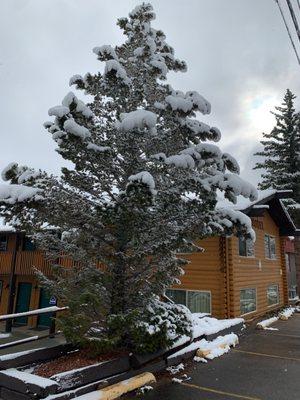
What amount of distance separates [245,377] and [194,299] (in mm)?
8493

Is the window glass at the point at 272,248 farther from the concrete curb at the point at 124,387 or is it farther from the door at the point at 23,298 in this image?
the door at the point at 23,298

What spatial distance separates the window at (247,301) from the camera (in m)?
16.5

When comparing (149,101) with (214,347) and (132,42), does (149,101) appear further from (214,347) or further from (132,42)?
(214,347)

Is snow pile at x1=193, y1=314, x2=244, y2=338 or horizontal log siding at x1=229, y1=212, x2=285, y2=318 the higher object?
horizontal log siding at x1=229, y1=212, x2=285, y2=318

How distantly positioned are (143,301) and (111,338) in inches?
48.5

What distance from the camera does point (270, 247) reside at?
70.5 feet

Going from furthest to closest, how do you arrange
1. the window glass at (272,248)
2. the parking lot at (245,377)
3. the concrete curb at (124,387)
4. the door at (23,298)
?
the door at (23,298), the window glass at (272,248), the parking lot at (245,377), the concrete curb at (124,387)

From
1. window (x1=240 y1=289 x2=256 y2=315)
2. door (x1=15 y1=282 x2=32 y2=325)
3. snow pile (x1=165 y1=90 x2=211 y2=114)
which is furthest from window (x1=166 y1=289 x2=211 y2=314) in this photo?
door (x1=15 y1=282 x2=32 y2=325)

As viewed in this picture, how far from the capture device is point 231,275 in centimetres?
1554

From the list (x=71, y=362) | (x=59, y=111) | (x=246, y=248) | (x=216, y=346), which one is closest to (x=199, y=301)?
(x=246, y=248)

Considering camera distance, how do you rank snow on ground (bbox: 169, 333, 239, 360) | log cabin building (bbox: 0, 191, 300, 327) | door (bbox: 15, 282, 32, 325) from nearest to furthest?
snow on ground (bbox: 169, 333, 239, 360), log cabin building (bbox: 0, 191, 300, 327), door (bbox: 15, 282, 32, 325)

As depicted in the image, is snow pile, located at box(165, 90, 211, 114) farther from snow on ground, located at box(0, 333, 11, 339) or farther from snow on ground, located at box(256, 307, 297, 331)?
snow on ground, located at box(0, 333, 11, 339)

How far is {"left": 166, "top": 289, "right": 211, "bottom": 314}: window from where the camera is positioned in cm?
1592

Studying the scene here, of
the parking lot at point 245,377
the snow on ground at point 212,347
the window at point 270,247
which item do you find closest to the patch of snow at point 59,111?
the parking lot at point 245,377
